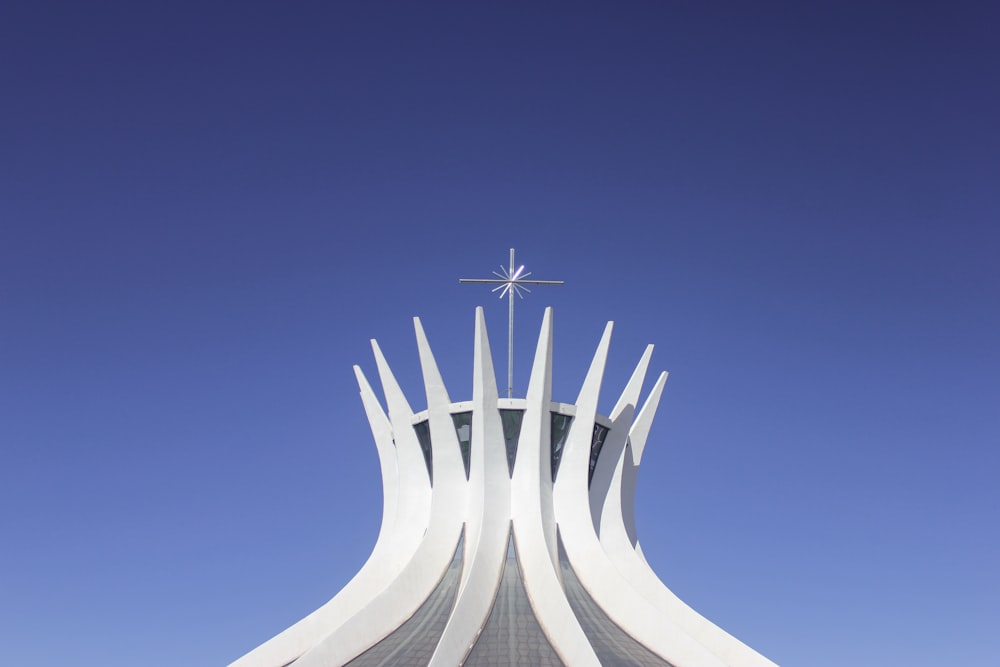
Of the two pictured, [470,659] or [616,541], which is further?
[616,541]

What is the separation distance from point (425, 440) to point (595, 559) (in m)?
7.93

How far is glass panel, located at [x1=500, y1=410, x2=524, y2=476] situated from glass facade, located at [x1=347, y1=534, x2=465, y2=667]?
433 cm

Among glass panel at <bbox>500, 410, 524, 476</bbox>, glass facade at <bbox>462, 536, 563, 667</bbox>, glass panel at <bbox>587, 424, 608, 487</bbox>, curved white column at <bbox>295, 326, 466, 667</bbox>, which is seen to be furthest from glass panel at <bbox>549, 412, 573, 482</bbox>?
glass facade at <bbox>462, 536, 563, 667</bbox>

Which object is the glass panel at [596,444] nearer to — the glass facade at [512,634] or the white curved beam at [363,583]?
the glass facade at [512,634]

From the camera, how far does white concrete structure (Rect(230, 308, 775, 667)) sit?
3375 cm

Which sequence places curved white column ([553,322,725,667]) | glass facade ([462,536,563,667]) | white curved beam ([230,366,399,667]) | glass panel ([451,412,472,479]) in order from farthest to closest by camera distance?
glass panel ([451,412,472,479])
white curved beam ([230,366,399,667])
curved white column ([553,322,725,667])
glass facade ([462,536,563,667])

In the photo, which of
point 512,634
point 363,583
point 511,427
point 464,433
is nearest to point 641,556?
point 511,427

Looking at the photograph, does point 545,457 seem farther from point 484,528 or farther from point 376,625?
point 376,625

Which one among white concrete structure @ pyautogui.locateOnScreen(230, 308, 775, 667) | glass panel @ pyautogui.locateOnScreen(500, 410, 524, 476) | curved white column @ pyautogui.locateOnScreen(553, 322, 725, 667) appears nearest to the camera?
white concrete structure @ pyautogui.locateOnScreen(230, 308, 775, 667)

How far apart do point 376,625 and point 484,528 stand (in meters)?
4.91

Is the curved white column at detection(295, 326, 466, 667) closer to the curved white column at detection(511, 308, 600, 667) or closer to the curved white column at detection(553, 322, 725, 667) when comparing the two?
the curved white column at detection(511, 308, 600, 667)

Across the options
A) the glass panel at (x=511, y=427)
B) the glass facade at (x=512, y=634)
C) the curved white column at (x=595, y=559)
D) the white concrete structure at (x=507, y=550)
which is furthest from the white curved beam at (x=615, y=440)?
the glass facade at (x=512, y=634)

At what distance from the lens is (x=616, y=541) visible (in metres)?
40.0

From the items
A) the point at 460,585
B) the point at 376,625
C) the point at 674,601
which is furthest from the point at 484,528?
the point at 674,601
